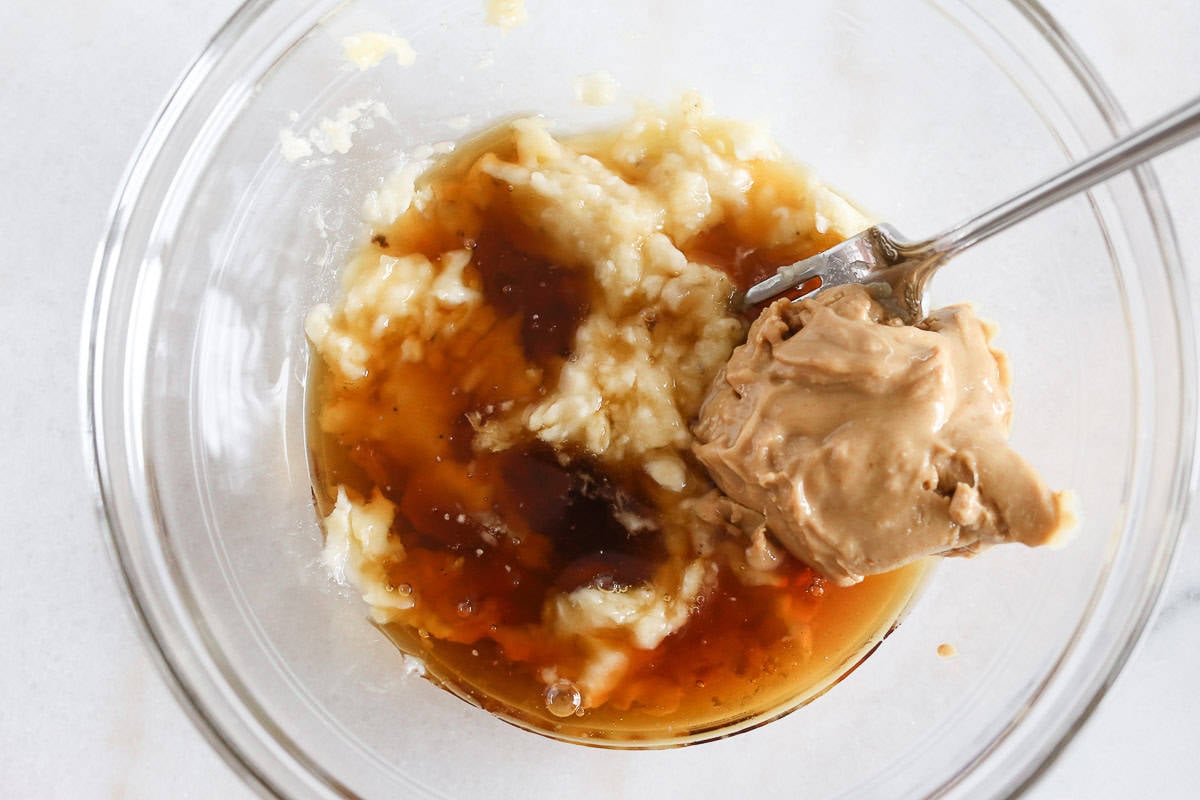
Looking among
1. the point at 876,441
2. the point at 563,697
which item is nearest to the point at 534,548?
the point at 563,697

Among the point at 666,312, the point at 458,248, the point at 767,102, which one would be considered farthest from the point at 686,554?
the point at 767,102

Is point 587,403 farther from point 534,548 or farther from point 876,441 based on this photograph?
point 876,441

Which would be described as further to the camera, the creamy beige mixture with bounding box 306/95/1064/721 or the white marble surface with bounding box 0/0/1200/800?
the white marble surface with bounding box 0/0/1200/800

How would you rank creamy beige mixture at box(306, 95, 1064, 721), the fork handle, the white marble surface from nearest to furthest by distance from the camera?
1. the fork handle
2. creamy beige mixture at box(306, 95, 1064, 721)
3. the white marble surface

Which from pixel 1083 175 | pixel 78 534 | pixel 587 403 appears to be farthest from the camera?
pixel 78 534

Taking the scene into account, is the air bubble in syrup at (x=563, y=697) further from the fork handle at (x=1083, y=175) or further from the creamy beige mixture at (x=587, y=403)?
the fork handle at (x=1083, y=175)

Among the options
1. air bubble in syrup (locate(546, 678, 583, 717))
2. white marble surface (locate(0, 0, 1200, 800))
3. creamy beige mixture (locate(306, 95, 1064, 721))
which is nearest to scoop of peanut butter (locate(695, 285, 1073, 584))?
creamy beige mixture (locate(306, 95, 1064, 721))

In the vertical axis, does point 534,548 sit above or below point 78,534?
below

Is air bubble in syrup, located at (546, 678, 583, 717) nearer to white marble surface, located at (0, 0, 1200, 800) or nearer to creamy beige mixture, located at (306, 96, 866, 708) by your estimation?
creamy beige mixture, located at (306, 96, 866, 708)
